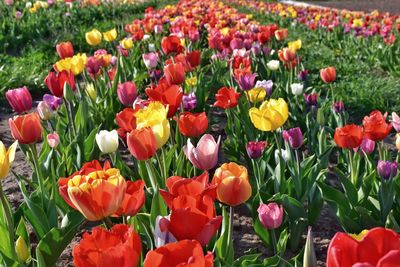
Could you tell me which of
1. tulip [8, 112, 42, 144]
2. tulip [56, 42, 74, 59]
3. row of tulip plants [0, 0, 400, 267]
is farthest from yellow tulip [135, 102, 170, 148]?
tulip [56, 42, 74, 59]

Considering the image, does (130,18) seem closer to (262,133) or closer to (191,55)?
(191,55)

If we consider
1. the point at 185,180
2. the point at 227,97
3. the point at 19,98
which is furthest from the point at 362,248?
the point at 19,98

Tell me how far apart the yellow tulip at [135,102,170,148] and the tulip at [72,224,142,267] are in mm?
723

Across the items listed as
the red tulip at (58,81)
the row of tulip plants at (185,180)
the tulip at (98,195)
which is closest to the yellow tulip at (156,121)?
the row of tulip plants at (185,180)

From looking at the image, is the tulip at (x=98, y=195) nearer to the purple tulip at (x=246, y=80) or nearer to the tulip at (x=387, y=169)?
the tulip at (x=387, y=169)

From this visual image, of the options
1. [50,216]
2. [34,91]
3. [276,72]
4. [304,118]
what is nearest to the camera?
[50,216]

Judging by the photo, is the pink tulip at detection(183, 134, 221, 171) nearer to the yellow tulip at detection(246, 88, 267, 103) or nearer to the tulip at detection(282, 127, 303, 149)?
the tulip at detection(282, 127, 303, 149)

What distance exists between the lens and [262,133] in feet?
9.76

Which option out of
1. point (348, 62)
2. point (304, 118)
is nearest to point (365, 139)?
point (304, 118)

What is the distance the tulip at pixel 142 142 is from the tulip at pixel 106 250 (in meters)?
0.60

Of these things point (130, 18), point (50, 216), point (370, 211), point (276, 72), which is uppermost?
point (50, 216)

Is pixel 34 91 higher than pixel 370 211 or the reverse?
the reverse

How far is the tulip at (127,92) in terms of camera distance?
2.72 meters

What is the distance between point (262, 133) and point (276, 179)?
79 cm
